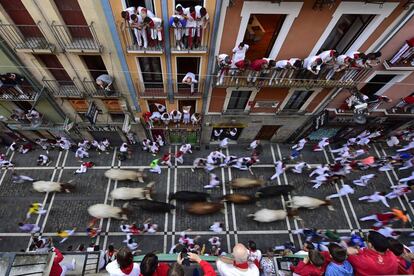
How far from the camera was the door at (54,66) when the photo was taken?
48.4ft

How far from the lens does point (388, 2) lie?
11805 millimetres

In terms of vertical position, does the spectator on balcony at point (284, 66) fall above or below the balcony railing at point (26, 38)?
below

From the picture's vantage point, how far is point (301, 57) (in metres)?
14.7

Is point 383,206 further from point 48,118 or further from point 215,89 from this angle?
point 48,118

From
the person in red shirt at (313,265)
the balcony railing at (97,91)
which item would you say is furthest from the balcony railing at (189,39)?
the person in red shirt at (313,265)

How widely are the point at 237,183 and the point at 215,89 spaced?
24.7 ft

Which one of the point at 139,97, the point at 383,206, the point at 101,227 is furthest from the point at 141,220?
the point at 383,206

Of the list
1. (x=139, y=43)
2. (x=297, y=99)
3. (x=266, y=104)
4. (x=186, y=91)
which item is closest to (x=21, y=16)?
(x=139, y=43)

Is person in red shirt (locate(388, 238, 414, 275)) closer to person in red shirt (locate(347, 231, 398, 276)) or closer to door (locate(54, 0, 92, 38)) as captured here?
person in red shirt (locate(347, 231, 398, 276))

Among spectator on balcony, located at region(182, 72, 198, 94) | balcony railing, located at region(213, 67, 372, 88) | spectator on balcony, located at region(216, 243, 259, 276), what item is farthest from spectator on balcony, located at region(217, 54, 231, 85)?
spectator on balcony, located at region(216, 243, 259, 276)

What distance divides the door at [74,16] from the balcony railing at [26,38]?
1395 mm

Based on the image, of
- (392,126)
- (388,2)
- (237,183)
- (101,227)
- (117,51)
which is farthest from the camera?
(392,126)

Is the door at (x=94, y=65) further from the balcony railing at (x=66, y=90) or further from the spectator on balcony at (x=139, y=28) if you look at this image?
the spectator on balcony at (x=139, y=28)

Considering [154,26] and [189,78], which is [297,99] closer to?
[189,78]
